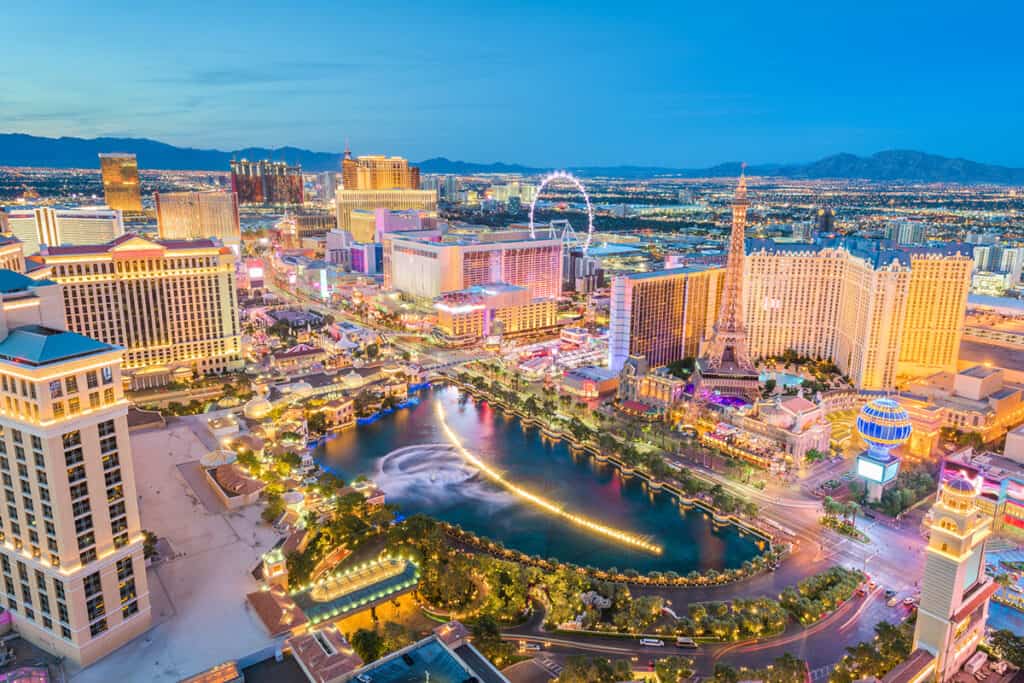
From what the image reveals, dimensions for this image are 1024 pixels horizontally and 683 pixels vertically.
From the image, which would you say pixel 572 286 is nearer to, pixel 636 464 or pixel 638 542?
pixel 636 464

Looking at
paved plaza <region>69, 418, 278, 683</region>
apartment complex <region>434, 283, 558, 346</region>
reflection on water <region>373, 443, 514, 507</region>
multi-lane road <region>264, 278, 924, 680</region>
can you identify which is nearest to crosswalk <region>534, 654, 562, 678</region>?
multi-lane road <region>264, 278, 924, 680</region>

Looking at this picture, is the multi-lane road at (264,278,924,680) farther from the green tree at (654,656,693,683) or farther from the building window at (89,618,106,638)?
the building window at (89,618,106,638)

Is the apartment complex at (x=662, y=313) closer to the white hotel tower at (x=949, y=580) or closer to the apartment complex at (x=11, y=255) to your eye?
the white hotel tower at (x=949, y=580)

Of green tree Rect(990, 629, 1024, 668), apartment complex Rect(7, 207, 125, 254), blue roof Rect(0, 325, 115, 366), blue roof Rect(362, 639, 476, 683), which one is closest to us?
blue roof Rect(0, 325, 115, 366)

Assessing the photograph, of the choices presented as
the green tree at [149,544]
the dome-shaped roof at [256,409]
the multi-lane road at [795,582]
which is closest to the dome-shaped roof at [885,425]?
the multi-lane road at [795,582]

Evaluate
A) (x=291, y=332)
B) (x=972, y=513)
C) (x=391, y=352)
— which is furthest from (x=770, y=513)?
(x=291, y=332)

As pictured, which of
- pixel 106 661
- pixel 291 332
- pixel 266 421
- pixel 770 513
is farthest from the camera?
pixel 291 332
